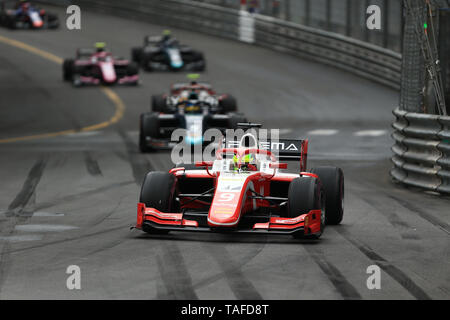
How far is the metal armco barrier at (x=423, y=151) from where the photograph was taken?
15.5 m

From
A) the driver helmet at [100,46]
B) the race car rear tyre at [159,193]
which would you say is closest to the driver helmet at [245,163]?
the race car rear tyre at [159,193]

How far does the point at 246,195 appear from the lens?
11906mm

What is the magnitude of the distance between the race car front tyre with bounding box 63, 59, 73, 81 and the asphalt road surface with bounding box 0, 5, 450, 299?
10.3 feet

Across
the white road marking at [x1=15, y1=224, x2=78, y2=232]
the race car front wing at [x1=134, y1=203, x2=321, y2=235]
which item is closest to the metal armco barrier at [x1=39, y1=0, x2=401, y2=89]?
the white road marking at [x1=15, y1=224, x2=78, y2=232]

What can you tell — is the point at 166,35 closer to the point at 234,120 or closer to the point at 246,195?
the point at 234,120

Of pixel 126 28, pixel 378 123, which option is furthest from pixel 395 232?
pixel 126 28

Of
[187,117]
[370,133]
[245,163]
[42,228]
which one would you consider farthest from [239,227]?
[370,133]

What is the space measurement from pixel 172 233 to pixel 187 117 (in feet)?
34.4

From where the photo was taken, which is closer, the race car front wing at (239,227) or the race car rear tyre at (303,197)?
the race car front wing at (239,227)

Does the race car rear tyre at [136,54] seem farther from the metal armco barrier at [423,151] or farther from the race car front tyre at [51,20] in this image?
the metal armco barrier at [423,151]

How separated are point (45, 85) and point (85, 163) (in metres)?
16.9

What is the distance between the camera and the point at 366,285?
9.15 meters

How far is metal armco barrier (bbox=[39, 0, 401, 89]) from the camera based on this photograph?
37.0m

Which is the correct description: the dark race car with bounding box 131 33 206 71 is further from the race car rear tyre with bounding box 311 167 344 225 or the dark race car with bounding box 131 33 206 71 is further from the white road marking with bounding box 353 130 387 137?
the race car rear tyre with bounding box 311 167 344 225
